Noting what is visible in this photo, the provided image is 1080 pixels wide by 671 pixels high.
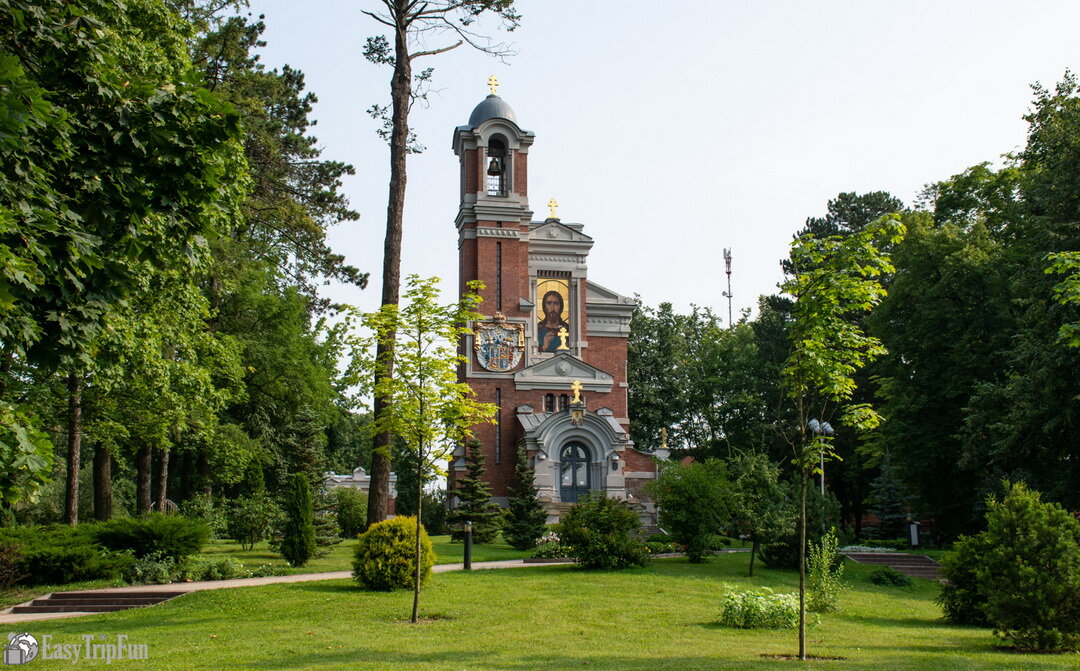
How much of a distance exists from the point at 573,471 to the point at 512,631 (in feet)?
86.4

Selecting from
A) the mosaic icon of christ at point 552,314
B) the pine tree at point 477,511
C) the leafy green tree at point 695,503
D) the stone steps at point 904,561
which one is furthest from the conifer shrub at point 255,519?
the mosaic icon of christ at point 552,314

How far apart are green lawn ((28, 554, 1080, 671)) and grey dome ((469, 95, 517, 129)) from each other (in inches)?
1094

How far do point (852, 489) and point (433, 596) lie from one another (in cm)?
3368

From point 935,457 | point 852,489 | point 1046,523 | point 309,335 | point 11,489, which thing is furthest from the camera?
point 852,489

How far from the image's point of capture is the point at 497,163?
41.5 meters

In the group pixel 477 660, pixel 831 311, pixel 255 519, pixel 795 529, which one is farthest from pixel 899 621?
pixel 255 519

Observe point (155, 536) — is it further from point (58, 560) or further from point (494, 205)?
point (494, 205)

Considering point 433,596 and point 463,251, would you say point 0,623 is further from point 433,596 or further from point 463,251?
point 463,251

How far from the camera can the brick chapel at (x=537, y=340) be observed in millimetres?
37250

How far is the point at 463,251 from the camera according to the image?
40.5 m

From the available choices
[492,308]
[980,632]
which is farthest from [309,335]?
[980,632]

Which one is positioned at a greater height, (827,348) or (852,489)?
(827,348)

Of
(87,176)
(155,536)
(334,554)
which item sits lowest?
(334,554)

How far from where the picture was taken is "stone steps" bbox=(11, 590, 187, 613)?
14.4 metres
